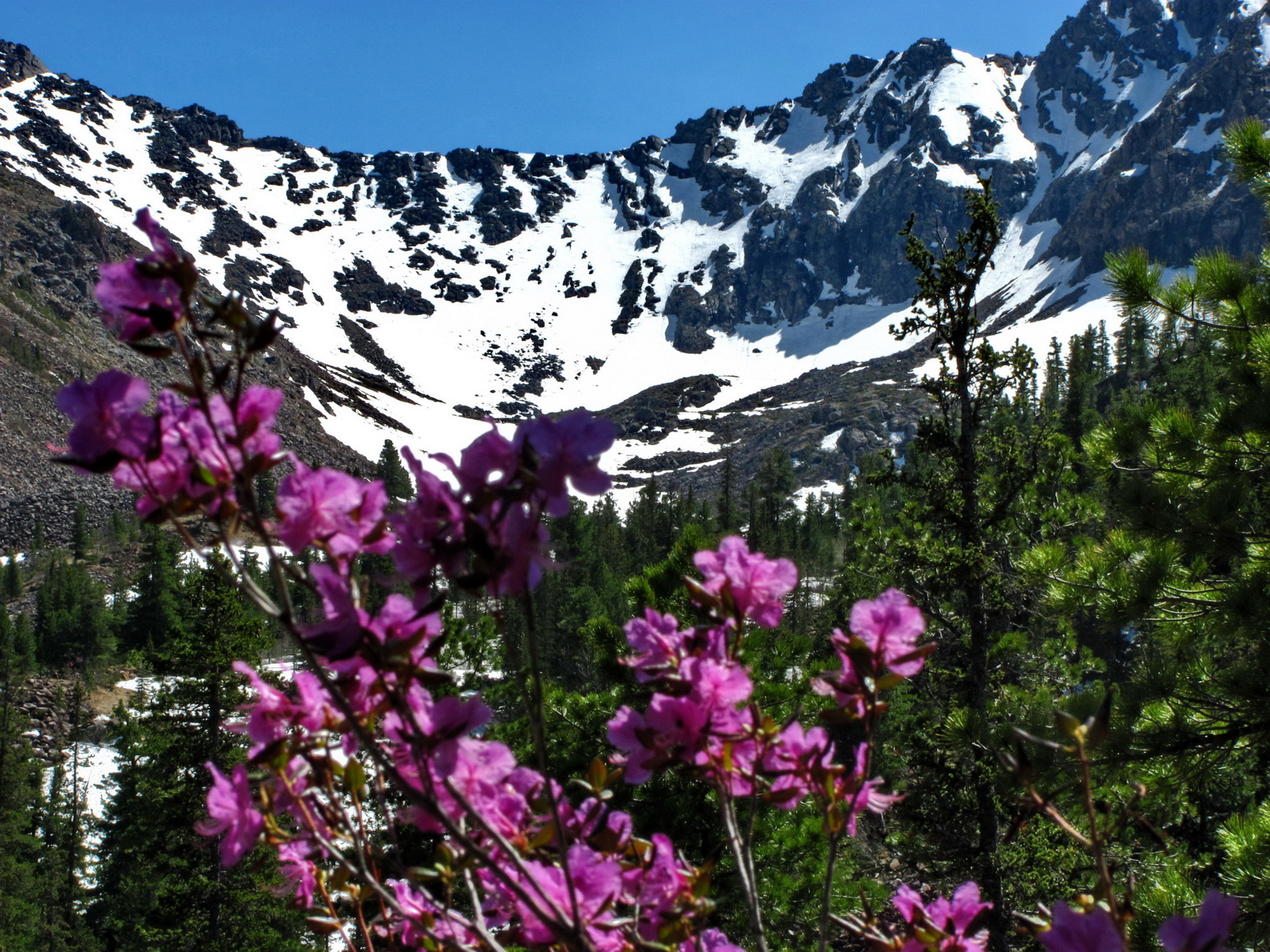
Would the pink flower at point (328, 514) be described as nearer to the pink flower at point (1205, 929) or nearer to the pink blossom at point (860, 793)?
the pink blossom at point (860, 793)

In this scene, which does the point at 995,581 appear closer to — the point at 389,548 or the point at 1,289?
the point at 389,548

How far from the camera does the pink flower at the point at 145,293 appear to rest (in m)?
0.96

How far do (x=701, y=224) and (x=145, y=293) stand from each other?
7305 inches

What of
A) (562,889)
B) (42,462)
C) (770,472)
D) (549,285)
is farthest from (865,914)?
(549,285)

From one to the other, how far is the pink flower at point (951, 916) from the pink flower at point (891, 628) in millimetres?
407

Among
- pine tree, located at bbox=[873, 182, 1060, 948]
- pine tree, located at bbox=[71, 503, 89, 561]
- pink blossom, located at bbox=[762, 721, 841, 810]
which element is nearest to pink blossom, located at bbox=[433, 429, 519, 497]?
pink blossom, located at bbox=[762, 721, 841, 810]

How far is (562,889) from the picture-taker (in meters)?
1.23

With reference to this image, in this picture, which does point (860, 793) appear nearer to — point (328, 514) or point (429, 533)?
point (429, 533)

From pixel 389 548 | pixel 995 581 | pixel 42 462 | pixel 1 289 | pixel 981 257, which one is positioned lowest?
pixel 995 581

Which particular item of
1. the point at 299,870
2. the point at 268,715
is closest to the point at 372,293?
the point at 299,870

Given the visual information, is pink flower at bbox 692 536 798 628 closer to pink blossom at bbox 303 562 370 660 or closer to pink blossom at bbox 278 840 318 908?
pink blossom at bbox 303 562 370 660

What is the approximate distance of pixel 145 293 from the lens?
98cm

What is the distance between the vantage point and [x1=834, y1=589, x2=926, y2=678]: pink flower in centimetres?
126

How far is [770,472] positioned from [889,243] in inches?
4865
